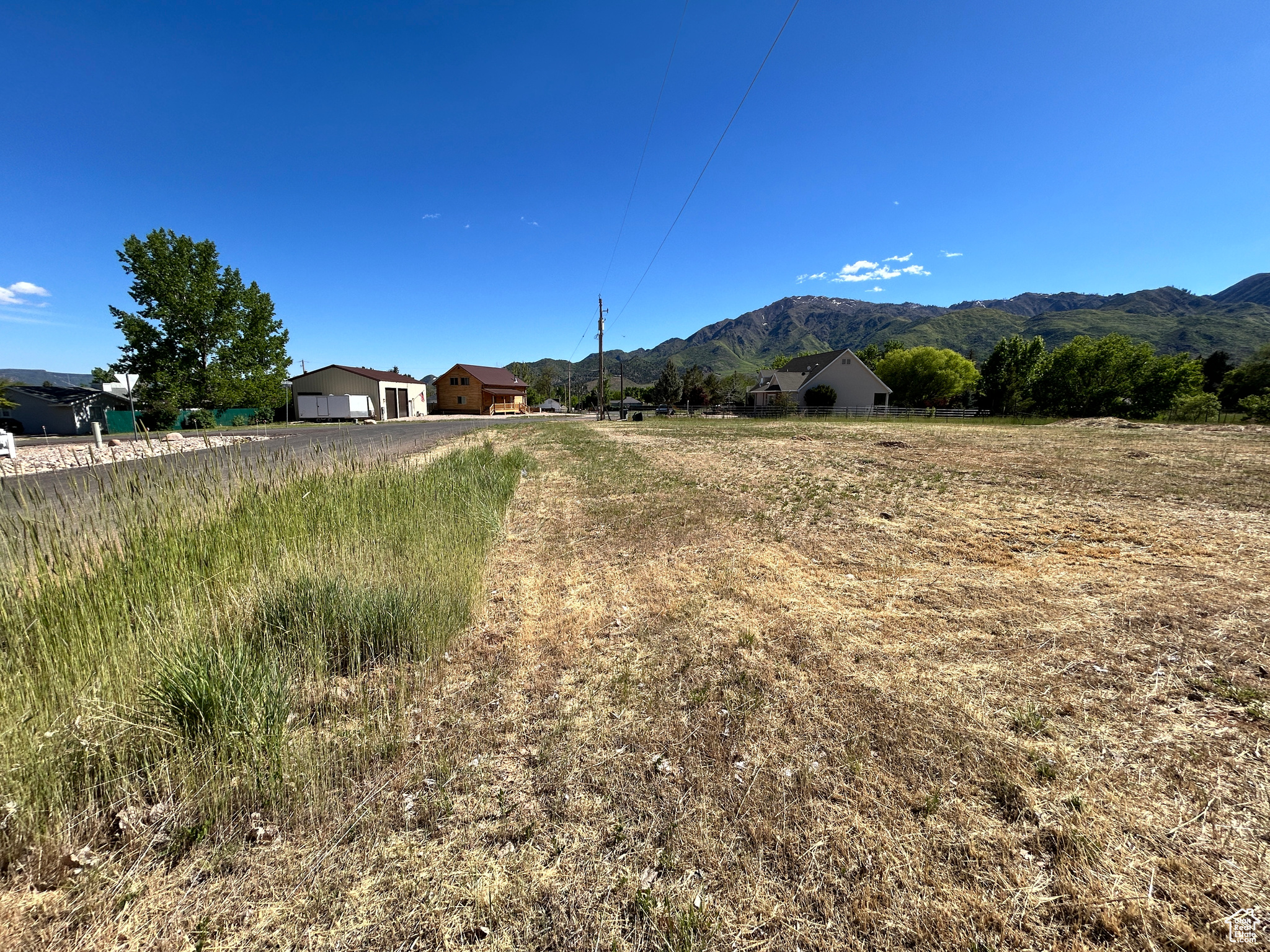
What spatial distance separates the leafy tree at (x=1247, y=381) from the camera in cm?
3788

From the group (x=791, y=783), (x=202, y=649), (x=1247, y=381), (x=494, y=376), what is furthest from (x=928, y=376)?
(x=202, y=649)

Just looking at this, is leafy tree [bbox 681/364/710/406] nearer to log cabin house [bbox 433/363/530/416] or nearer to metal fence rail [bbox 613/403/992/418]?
metal fence rail [bbox 613/403/992/418]

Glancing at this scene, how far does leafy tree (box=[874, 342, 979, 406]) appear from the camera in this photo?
6069 centimetres

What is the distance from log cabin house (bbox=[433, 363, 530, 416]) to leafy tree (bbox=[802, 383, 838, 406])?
38626mm

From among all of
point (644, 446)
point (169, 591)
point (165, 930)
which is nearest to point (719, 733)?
point (165, 930)

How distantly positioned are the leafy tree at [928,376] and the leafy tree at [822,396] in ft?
70.1

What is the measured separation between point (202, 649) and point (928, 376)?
74.2 metres

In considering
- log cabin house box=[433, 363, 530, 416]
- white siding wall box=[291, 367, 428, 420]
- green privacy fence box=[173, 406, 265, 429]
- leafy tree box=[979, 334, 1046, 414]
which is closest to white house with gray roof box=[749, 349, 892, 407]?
leafy tree box=[979, 334, 1046, 414]

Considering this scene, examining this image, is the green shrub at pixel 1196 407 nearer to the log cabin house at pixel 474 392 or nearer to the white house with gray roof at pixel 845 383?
the white house with gray roof at pixel 845 383

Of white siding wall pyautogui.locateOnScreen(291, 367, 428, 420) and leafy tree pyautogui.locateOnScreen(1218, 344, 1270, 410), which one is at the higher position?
white siding wall pyautogui.locateOnScreen(291, 367, 428, 420)

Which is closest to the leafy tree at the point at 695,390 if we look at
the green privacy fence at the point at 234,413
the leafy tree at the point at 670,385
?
the leafy tree at the point at 670,385

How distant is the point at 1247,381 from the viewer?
38969 millimetres

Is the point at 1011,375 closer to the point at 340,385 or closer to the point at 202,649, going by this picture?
the point at 202,649

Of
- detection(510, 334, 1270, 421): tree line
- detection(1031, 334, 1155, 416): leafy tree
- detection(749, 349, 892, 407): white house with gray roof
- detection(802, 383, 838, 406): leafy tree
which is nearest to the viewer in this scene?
detection(510, 334, 1270, 421): tree line
